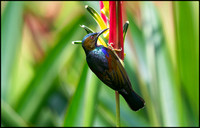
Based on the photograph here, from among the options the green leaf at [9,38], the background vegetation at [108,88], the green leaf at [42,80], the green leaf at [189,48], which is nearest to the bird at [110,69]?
the background vegetation at [108,88]

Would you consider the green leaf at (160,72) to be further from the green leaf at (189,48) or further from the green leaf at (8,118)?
the green leaf at (8,118)

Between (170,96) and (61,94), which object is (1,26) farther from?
(170,96)

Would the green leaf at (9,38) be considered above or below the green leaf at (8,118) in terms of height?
above

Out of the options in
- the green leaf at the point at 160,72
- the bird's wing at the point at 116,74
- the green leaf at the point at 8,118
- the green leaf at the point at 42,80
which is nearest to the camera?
the bird's wing at the point at 116,74

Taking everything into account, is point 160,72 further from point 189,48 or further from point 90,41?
point 90,41

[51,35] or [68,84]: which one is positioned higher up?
[51,35]

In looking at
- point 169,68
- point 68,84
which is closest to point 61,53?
point 68,84

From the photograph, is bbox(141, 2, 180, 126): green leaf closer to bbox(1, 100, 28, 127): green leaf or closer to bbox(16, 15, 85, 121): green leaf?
bbox(16, 15, 85, 121): green leaf
